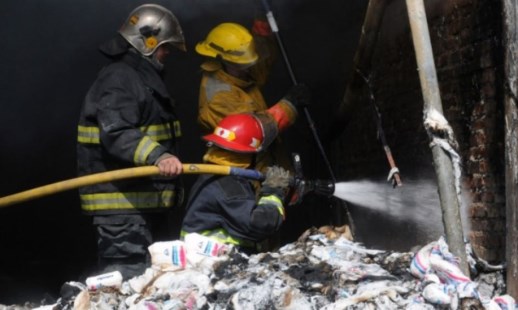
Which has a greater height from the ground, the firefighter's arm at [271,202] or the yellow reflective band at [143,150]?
the yellow reflective band at [143,150]

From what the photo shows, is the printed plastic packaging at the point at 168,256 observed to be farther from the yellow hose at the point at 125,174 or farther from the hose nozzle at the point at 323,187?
the hose nozzle at the point at 323,187

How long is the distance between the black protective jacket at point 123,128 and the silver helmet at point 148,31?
0.09 m

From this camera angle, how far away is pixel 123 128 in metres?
5.10

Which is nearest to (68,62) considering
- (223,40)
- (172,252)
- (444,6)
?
(223,40)

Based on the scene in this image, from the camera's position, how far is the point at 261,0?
632 centimetres

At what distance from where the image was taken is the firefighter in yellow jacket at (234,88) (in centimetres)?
551

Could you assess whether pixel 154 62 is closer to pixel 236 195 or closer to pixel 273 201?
pixel 236 195

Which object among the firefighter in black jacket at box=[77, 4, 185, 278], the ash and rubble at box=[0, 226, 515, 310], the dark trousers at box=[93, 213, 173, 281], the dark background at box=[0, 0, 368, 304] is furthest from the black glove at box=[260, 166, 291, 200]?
the dark background at box=[0, 0, 368, 304]

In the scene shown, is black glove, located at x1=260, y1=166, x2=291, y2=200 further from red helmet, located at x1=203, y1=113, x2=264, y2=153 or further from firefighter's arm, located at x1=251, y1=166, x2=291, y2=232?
red helmet, located at x1=203, y1=113, x2=264, y2=153

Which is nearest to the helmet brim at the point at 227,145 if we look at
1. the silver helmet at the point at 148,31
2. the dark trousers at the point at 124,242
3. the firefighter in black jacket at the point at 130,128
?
the firefighter in black jacket at the point at 130,128

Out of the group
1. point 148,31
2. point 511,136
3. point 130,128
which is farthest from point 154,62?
point 511,136

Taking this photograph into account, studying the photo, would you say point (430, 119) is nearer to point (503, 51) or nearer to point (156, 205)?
point (503, 51)

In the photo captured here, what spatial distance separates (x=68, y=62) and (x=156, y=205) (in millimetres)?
2630

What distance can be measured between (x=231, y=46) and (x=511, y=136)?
2.07 metres
